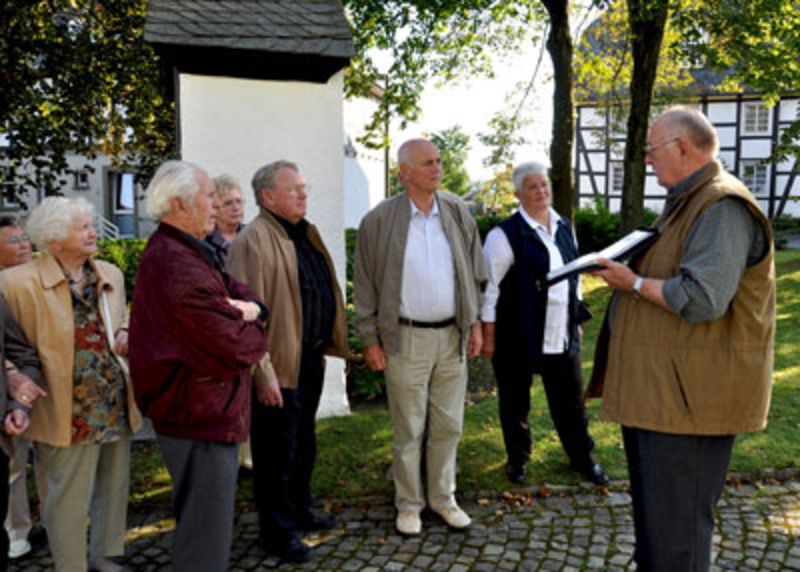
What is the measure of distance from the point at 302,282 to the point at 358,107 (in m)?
29.0

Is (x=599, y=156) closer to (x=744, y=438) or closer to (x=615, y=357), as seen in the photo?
(x=744, y=438)

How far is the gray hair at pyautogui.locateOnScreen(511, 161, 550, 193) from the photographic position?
468cm

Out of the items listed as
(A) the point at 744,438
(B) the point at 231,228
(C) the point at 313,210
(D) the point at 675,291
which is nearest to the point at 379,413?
(C) the point at 313,210

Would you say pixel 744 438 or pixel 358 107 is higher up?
pixel 358 107

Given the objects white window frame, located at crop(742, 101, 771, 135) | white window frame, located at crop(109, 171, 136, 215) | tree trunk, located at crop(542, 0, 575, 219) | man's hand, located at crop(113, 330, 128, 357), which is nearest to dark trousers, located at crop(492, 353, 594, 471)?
man's hand, located at crop(113, 330, 128, 357)

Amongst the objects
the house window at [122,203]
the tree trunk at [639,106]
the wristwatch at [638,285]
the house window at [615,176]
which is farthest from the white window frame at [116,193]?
the wristwatch at [638,285]

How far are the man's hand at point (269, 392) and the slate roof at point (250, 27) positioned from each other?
3156 mm

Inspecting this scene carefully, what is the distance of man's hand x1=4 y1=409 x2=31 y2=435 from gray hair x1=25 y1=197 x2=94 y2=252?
0.77m

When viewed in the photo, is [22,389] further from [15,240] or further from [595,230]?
[595,230]

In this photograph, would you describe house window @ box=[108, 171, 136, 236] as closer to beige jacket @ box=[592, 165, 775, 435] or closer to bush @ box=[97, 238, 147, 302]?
bush @ box=[97, 238, 147, 302]

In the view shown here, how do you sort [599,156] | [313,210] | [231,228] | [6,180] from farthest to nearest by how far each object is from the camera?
1. [599,156]
2. [6,180]
3. [313,210]
4. [231,228]

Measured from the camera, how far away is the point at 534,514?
4.45m

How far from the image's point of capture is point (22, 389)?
3.13 m

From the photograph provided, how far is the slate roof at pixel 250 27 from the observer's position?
18.4 feet
